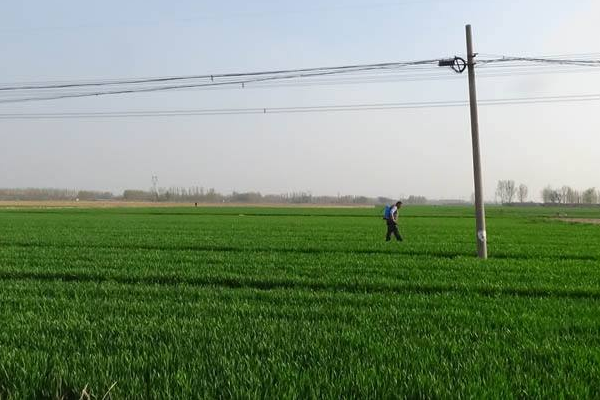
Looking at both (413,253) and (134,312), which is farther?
(413,253)

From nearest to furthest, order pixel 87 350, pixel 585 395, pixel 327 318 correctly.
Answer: pixel 585 395
pixel 87 350
pixel 327 318

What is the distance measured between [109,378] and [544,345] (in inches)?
187

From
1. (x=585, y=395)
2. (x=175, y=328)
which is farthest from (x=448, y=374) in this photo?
(x=175, y=328)

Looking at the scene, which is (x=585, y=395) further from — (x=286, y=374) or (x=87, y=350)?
(x=87, y=350)

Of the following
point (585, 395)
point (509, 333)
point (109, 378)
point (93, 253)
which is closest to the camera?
point (585, 395)

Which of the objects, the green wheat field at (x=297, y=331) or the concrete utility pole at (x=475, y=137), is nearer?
the green wheat field at (x=297, y=331)

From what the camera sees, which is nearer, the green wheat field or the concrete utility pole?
the green wheat field

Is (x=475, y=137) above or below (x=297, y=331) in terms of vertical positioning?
above

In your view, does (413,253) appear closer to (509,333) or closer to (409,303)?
(409,303)

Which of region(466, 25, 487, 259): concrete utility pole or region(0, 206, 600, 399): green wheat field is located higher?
region(466, 25, 487, 259): concrete utility pole

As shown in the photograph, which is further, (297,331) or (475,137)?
(475,137)

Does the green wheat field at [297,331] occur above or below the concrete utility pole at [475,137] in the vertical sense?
below

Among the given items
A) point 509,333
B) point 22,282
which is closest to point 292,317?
point 509,333

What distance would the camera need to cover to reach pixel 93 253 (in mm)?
16734
